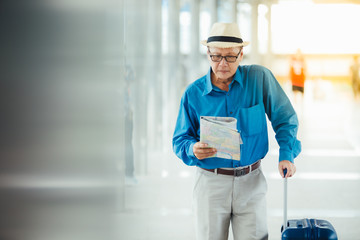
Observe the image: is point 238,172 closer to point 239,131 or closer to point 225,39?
point 239,131

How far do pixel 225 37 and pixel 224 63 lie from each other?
135mm

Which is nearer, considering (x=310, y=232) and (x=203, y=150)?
(x=203, y=150)

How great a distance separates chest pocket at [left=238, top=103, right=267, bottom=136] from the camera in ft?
Answer: 7.02

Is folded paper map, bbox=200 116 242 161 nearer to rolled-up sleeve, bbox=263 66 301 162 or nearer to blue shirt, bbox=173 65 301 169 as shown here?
blue shirt, bbox=173 65 301 169

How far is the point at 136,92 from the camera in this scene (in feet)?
14.7

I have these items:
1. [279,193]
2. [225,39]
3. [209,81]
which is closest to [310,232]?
[209,81]

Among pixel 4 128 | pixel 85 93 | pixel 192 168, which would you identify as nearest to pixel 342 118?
pixel 192 168

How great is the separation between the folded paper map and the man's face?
275 millimetres

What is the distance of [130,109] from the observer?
4.24 meters

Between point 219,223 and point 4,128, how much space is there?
134 centimetres

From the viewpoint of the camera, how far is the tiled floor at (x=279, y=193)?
3.80 meters

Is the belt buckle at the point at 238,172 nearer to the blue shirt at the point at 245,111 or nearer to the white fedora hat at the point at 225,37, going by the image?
the blue shirt at the point at 245,111

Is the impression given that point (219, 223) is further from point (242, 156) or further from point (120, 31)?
point (120, 31)

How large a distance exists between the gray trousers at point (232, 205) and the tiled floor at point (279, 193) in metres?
0.96
